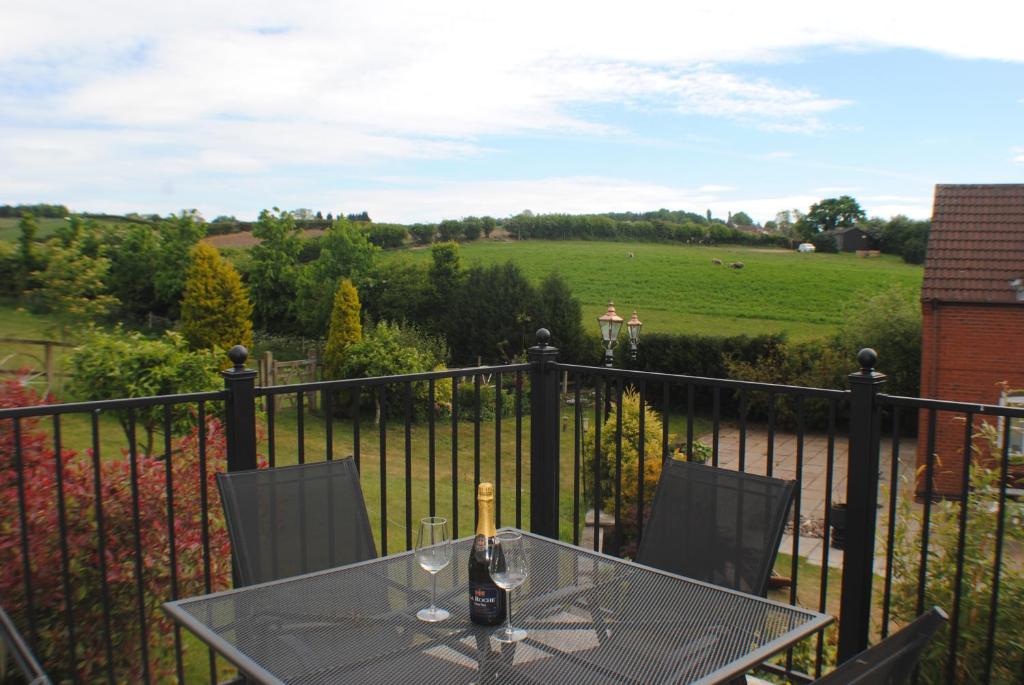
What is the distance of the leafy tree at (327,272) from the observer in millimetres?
23812

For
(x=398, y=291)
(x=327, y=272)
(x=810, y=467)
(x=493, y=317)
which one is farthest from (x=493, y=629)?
(x=327, y=272)

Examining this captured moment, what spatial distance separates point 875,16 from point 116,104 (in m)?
23.9

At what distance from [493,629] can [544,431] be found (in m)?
1.75

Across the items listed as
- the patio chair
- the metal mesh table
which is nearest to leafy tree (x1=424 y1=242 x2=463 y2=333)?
the metal mesh table

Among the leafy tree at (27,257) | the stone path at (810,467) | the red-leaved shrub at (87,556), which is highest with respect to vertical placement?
the leafy tree at (27,257)

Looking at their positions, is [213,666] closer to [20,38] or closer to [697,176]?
[20,38]

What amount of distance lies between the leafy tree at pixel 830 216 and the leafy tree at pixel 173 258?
22.3 metres

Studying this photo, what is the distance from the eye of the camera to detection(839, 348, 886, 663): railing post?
2275 millimetres

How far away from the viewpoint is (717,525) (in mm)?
2094

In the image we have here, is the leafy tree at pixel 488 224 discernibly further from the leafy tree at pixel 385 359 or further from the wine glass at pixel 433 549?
the wine glass at pixel 433 549

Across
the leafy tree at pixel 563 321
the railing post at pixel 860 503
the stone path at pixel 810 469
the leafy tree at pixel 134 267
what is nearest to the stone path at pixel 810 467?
the stone path at pixel 810 469

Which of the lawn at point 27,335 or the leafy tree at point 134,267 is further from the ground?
the leafy tree at point 134,267

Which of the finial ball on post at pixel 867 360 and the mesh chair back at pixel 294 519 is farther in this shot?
the finial ball on post at pixel 867 360

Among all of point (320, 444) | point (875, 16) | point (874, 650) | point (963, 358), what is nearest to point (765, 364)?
point (963, 358)
